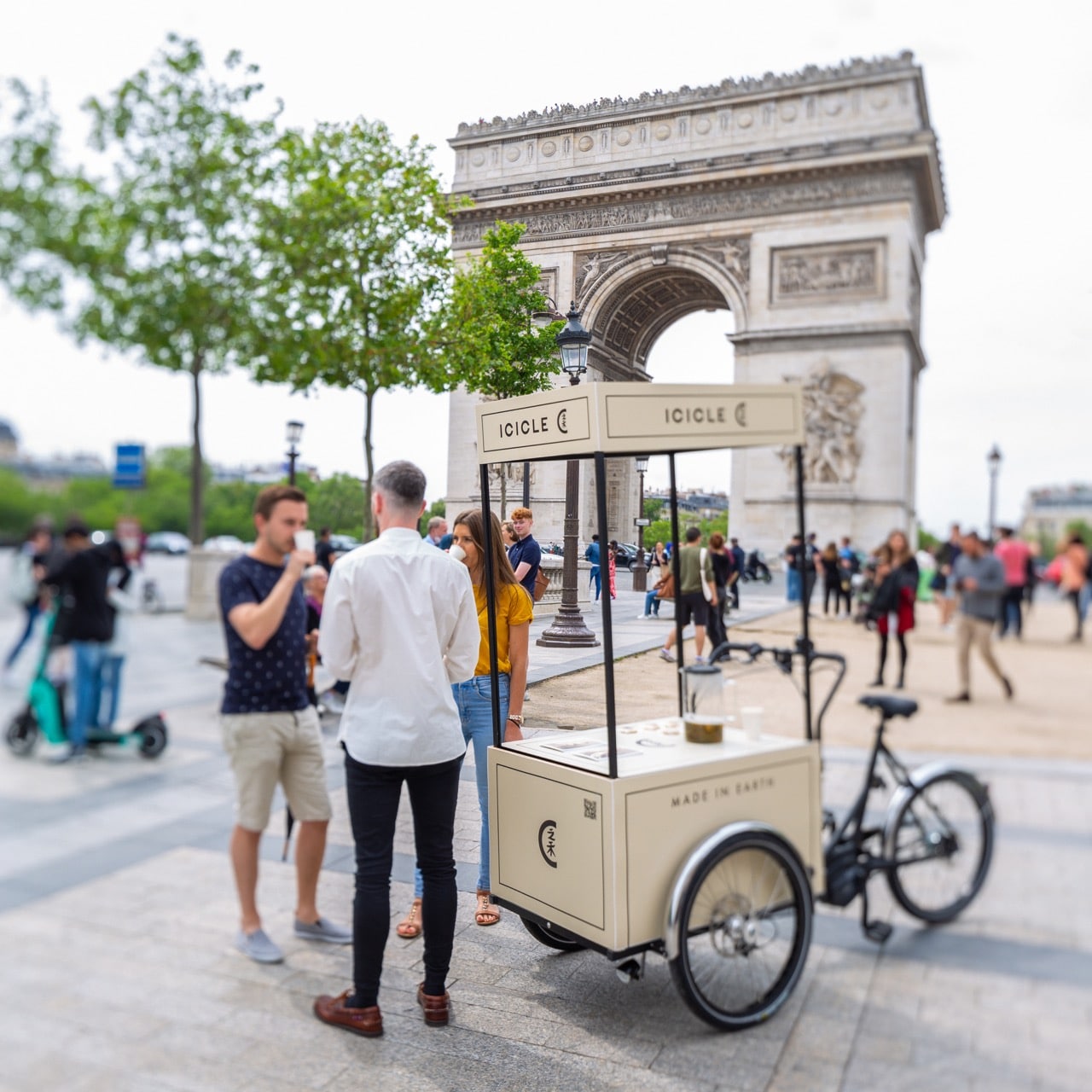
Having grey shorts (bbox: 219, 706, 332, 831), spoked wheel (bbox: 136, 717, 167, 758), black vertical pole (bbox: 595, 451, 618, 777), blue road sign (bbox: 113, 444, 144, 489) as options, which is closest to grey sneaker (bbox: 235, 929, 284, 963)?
grey shorts (bbox: 219, 706, 332, 831)

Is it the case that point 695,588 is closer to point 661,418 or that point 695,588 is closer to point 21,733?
point 661,418

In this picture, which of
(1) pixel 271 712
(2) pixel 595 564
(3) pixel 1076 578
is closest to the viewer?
(3) pixel 1076 578

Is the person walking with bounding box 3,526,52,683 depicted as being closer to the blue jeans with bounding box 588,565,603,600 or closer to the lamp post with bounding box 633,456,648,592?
the blue jeans with bounding box 588,565,603,600

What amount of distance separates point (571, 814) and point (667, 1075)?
68 cm

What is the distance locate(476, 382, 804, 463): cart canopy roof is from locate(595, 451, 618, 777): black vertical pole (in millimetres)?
67

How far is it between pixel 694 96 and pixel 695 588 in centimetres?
127

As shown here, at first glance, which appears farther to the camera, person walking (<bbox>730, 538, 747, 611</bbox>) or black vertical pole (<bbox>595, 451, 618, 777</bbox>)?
black vertical pole (<bbox>595, 451, 618, 777</bbox>)

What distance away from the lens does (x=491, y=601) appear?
9.19 ft

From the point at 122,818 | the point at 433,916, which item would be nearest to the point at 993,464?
the point at 433,916

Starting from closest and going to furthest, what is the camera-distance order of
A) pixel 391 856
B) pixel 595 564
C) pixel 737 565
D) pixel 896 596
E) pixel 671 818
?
pixel 896 596, pixel 737 565, pixel 671 818, pixel 595 564, pixel 391 856

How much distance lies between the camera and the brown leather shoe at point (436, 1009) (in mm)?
2783

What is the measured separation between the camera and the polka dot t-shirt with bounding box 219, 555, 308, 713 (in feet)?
9.52

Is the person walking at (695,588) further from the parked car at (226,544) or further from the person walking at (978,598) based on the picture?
the parked car at (226,544)

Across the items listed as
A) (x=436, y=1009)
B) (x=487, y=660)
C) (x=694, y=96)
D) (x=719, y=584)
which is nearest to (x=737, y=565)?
(x=719, y=584)
